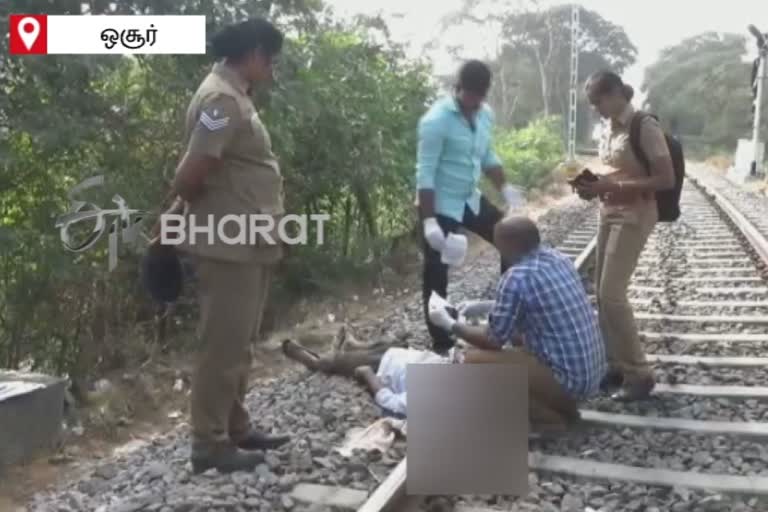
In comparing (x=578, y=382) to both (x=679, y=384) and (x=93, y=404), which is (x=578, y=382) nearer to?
(x=679, y=384)

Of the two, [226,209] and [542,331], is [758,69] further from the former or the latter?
[226,209]

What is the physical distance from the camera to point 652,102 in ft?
163

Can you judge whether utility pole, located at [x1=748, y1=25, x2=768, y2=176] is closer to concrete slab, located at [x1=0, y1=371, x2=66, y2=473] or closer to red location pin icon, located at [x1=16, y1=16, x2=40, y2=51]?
red location pin icon, located at [x1=16, y1=16, x2=40, y2=51]

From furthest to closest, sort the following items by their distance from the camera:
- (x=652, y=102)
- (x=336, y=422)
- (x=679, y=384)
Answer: (x=652, y=102) < (x=679, y=384) < (x=336, y=422)

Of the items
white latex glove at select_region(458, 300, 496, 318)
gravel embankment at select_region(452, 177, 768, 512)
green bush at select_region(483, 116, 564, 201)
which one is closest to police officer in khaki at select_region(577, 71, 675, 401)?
gravel embankment at select_region(452, 177, 768, 512)

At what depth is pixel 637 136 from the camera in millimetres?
4355

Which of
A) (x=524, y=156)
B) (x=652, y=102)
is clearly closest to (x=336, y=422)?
(x=524, y=156)

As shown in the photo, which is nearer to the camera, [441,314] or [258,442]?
[258,442]

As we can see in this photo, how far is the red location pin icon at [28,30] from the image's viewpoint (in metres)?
4.99

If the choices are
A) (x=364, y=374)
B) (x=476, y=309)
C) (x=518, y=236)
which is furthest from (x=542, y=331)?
(x=364, y=374)

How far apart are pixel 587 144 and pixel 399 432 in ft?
141

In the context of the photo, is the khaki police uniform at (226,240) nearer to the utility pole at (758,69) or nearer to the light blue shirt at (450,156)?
the light blue shirt at (450,156)

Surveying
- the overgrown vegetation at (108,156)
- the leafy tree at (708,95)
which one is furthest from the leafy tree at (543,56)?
the overgrown vegetation at (108,156)

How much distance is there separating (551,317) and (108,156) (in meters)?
3.46
